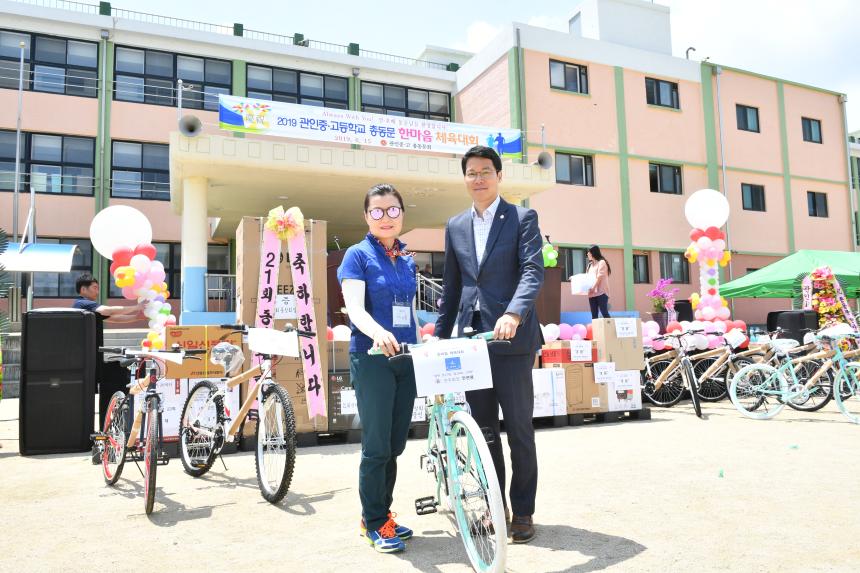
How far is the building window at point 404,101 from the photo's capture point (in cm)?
2295

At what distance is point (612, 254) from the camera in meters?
20.4

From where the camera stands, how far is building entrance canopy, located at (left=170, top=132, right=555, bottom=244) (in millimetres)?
11727

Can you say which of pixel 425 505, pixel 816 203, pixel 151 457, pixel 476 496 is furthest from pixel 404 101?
pixel 476 496

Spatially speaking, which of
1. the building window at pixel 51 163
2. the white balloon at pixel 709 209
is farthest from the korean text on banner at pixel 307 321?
the building window at pixel 51 163

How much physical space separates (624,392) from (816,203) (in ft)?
69.5

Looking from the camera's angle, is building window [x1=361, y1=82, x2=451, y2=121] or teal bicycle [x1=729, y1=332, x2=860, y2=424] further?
building window [x1=361, y1=82, x2=451, y2=121]

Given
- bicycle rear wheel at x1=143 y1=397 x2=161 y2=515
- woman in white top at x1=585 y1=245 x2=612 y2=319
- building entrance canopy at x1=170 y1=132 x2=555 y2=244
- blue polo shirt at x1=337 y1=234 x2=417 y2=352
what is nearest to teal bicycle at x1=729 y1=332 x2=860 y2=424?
woman in white top at x1=585 y1=245 x2=612 y2=319

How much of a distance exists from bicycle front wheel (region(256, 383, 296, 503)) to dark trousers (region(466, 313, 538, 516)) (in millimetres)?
1391

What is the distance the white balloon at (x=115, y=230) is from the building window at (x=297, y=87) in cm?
1161

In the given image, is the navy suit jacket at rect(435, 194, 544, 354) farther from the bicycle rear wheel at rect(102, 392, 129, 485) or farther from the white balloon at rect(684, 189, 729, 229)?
the white balloon at rect(684, 189, 729, 229)

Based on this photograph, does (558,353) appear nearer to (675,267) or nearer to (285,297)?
(285,297)

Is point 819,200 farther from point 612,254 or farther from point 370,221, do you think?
point 370,221

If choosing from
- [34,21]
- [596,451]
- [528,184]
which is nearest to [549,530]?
[596,451]

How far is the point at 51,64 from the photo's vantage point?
1894 centimetres
